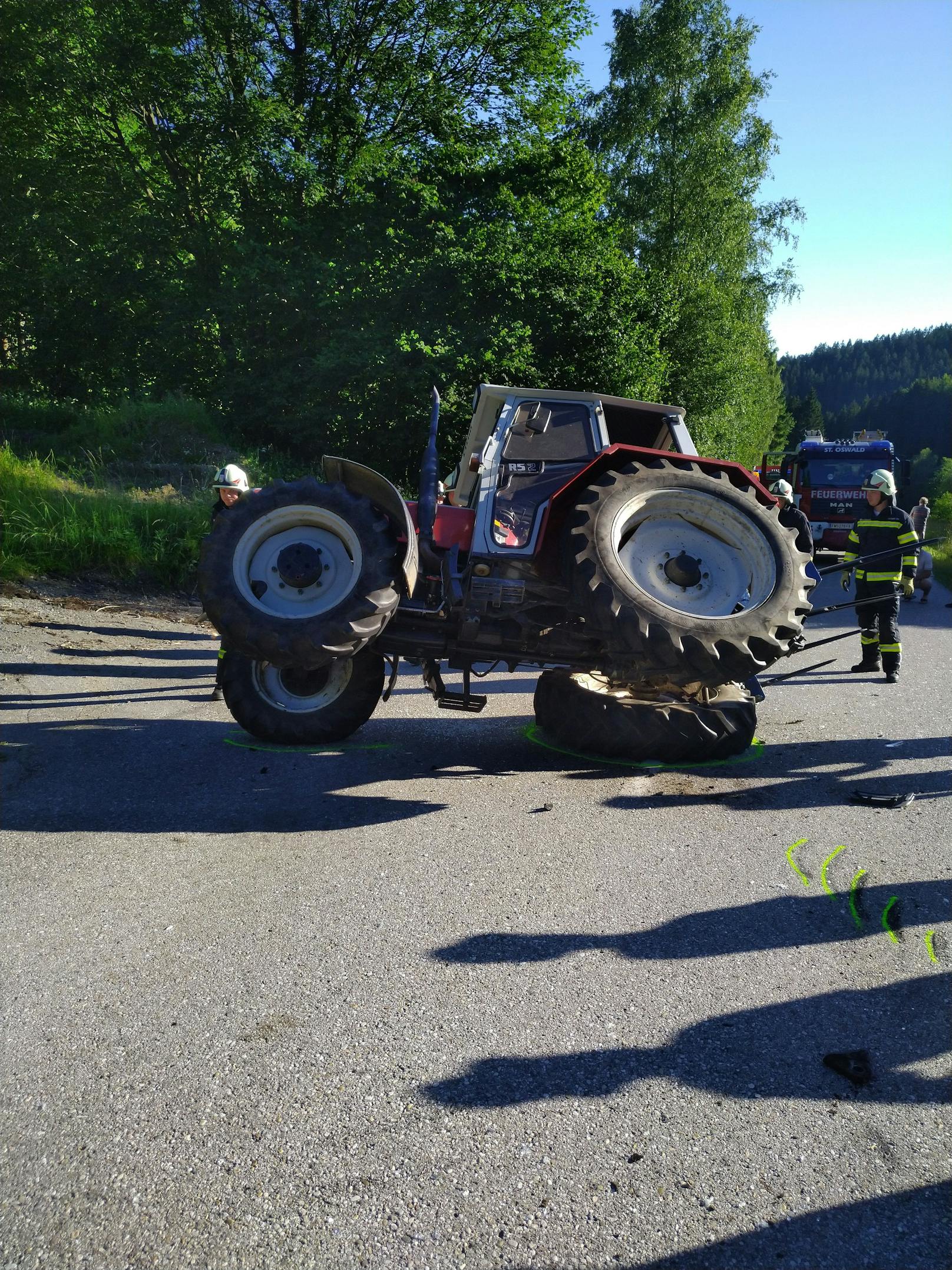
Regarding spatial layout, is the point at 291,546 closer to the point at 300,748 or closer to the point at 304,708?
the point at 304,708

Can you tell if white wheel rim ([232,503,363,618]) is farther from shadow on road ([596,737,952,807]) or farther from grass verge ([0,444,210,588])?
grass verge ([0,444,210,588])

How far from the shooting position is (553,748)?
19.0 ft

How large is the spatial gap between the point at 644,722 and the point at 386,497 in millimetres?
2001

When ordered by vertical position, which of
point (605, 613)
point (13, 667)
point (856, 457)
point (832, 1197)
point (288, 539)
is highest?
point (856, 457)

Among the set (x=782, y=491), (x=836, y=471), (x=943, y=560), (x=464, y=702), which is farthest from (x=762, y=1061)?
(x=836, y=471)

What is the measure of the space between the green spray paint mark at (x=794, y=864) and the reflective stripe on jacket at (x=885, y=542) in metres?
4.53

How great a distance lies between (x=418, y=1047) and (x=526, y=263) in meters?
17.1

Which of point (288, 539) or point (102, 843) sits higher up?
point (288, 539)

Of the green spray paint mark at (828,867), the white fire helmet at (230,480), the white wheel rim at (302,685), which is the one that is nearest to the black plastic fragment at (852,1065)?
the green spray paint mark at (828,867)

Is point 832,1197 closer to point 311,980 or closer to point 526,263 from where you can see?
point 311,980

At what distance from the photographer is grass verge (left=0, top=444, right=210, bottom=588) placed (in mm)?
10172

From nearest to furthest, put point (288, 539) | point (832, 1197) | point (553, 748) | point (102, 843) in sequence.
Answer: point (832, 1197) < point (102, 843) < point (288, 539) < point (553, 748)

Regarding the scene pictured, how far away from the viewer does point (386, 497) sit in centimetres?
515

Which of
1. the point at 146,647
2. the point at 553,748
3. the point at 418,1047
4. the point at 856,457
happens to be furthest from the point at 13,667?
the point at 856,457
